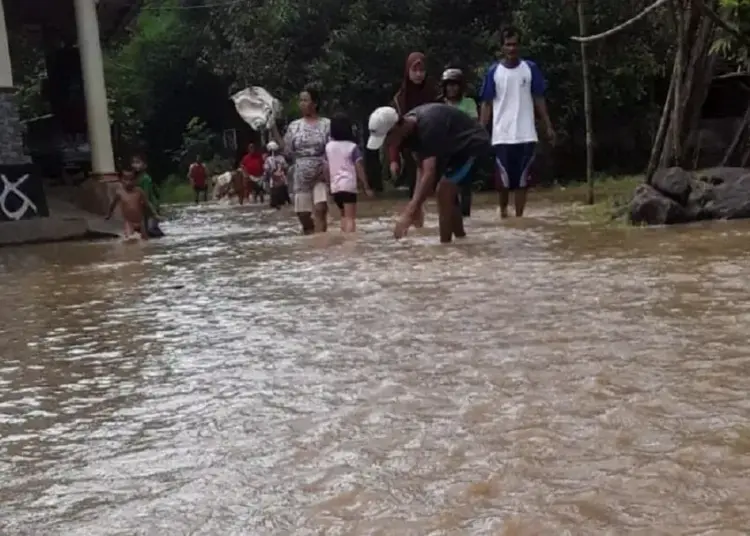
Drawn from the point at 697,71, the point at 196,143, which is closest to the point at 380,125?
the point at 697,71

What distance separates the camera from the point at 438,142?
8.03 metres

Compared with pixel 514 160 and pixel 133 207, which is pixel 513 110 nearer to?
pixel 514 160

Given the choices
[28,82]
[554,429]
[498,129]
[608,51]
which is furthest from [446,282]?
[28,82]

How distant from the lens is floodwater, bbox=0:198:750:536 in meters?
2.46

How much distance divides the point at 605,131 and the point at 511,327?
56.4 ft

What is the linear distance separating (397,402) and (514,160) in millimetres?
6533

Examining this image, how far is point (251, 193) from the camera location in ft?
80.9

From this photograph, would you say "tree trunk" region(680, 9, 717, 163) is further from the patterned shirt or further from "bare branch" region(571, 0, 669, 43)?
the patterned shirt

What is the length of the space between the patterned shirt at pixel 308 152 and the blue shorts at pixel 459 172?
2.19m

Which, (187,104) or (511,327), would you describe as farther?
(187,104)

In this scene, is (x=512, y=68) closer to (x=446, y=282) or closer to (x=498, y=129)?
(x=498, y=129)

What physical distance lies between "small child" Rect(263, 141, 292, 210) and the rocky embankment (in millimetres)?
9416

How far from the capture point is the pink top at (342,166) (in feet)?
32.8

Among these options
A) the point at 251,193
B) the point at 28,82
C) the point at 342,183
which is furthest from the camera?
the point at 28,82
